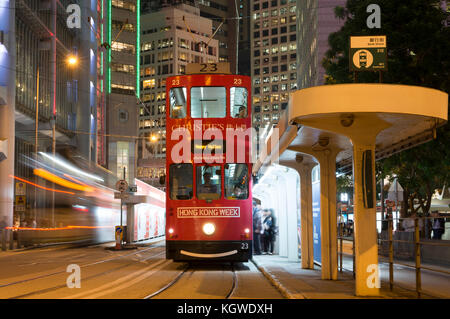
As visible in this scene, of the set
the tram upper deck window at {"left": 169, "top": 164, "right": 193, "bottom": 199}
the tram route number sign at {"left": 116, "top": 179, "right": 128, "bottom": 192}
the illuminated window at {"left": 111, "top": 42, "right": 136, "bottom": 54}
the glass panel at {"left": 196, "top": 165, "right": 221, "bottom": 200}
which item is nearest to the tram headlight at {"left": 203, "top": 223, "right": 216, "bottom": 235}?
the glass panel at {"left": 196, "top": 165, "right": 221, "bottom": 200}

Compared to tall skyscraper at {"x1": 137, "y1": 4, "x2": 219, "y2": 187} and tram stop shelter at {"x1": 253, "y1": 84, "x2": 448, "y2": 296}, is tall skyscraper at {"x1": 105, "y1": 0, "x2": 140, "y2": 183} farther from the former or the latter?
tram stop shelter at {"x1": 253, "y1": 84, "x2": 448, "y2": 296}

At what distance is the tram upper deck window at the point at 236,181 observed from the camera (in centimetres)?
1719

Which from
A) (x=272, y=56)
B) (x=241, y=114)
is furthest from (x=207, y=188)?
(x=272, y=56)

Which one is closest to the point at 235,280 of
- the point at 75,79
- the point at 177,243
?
the point at 177,243

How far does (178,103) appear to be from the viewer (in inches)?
683

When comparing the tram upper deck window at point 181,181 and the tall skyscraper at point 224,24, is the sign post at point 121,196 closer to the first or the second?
the tram upper deck window at point 181,181

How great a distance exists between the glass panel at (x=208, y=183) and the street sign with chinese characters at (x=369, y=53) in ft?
25.0

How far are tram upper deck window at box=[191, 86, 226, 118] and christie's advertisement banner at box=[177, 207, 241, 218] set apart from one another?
259 cm

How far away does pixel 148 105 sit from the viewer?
149250 mm

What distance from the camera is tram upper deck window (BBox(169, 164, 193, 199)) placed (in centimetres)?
1716
